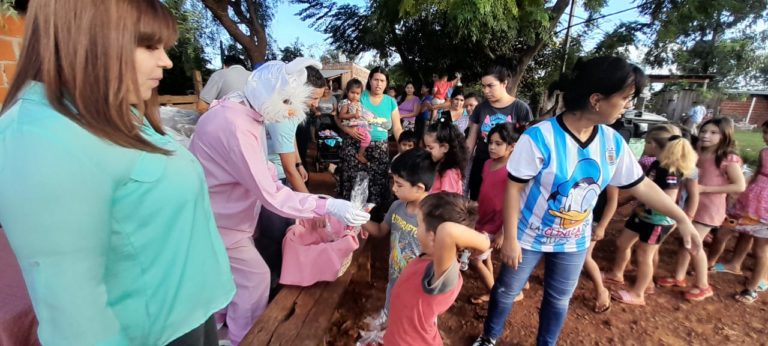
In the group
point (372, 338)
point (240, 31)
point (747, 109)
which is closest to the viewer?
point (372, 338)

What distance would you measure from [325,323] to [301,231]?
1.81 ft

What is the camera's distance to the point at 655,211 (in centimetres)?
268

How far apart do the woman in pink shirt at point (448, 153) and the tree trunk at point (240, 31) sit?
532cm

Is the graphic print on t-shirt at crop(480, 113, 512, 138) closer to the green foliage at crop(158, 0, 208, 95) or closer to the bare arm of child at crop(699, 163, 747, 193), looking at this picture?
the bare arm of child at crop(699, 163, 747, 193)

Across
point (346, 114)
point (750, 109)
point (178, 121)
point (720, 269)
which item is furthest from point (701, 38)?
point (178, 121)

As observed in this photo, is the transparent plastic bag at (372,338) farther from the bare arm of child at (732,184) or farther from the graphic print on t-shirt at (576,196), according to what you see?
the bare arm of child at (732,184)

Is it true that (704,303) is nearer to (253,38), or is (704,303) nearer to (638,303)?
(638,303)

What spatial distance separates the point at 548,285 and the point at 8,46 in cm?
298

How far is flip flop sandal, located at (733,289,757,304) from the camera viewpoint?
2941 millimetres

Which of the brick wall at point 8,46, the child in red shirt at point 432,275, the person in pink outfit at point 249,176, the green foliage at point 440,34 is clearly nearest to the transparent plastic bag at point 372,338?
the child in red shirt at point 432,275

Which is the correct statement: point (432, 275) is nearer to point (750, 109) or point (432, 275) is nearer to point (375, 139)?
point (375, 139)

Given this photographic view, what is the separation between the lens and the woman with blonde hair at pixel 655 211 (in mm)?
2504

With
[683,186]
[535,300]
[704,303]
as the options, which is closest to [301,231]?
[535,300]

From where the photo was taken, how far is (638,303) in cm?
289
